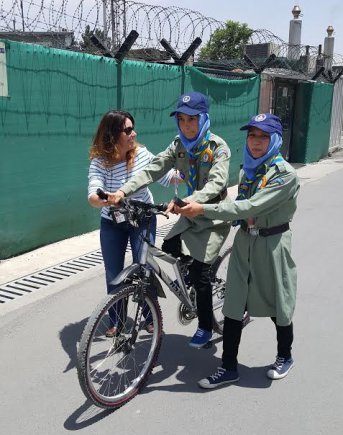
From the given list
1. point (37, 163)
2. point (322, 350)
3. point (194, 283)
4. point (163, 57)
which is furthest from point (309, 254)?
point (163, 57)

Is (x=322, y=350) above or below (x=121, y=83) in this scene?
below

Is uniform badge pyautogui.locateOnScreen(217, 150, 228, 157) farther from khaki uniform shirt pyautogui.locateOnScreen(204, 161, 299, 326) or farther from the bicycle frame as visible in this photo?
the bicycle frame

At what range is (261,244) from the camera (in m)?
3.02

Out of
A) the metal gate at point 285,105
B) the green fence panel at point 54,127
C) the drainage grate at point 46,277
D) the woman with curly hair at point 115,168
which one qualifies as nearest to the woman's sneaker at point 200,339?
the woman with curly hair at point 115,168

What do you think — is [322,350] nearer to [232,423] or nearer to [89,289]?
[232,423]

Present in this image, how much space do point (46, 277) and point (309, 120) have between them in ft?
34.9

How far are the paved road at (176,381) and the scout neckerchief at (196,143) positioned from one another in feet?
4.31

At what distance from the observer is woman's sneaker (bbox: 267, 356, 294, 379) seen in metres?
3.24

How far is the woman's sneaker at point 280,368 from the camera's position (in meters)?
3.24

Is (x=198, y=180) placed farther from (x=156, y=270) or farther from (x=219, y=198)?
(x=156, y=270)

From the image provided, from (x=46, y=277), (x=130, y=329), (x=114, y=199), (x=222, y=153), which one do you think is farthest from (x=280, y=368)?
(x=46, y=277)

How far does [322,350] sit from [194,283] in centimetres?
112

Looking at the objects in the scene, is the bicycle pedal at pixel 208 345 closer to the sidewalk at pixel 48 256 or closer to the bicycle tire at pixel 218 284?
the bicycle tire at pixel 218 284

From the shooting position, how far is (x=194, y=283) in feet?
11.0
